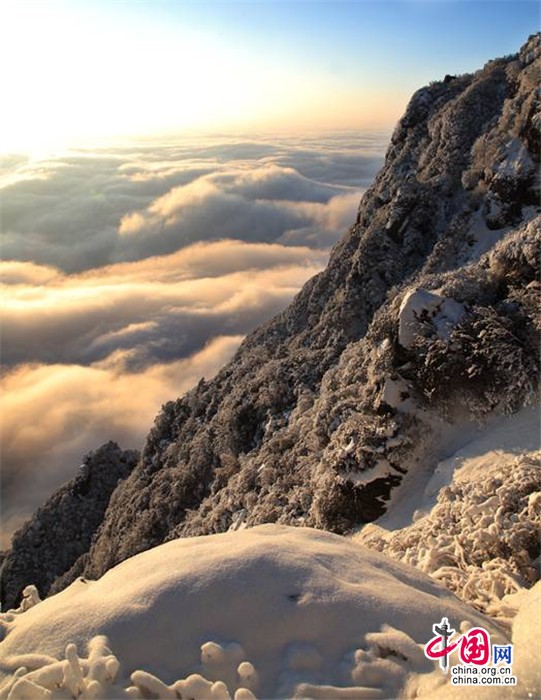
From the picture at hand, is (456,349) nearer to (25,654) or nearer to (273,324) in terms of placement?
(25,654)

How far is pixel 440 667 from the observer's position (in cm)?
379

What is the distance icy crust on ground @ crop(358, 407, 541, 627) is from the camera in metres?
5.84

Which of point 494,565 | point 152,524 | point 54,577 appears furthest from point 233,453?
point 54,577

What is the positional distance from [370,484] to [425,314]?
3550mm

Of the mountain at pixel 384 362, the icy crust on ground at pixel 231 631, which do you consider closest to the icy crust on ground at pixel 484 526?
the mountain at pixel 384 362

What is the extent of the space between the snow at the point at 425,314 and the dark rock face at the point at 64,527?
29335mm

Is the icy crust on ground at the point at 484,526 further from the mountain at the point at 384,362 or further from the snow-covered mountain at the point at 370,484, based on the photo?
the mountain at the point at 384,362

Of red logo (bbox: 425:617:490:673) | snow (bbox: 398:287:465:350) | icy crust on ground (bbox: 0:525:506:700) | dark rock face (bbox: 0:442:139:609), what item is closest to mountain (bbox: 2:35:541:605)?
snow (bbox: 398:287:465:350)

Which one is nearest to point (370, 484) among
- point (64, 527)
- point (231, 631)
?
point (231, 631)

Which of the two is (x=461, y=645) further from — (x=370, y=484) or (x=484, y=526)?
(x=370, y=484)

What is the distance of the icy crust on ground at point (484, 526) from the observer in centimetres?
584

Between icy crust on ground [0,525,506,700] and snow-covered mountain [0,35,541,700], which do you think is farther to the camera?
snow-covered mountain [0,35,541,700]

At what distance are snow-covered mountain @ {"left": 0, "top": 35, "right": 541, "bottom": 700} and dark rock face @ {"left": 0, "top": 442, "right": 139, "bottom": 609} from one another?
19.0 ft

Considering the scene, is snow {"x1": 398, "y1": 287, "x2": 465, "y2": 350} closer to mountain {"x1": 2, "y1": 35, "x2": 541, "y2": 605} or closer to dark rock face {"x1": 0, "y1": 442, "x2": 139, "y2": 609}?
mountain {"x1": 2, "y1": 35, "x2": 541, "y2": 605}
